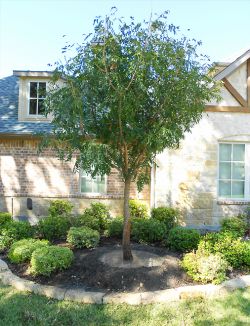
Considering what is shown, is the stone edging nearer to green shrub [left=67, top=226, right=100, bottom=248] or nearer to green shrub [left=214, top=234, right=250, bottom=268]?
green shrub [left=214, top=234, right=250, bottom=268]

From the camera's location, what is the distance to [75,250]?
23.7 feet

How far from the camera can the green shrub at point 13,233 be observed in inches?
296

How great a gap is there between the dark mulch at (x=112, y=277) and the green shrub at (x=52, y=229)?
6.03 feet

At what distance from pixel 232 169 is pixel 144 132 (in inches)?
232

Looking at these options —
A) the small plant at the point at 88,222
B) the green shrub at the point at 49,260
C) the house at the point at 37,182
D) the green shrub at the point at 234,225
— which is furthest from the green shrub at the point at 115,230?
the green shrub at the point at 234,225

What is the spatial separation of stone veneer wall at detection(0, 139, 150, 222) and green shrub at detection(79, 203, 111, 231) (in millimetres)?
801

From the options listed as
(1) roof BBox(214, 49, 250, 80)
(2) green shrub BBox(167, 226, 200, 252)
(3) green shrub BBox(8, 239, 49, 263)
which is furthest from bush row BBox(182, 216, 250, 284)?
(1) roof BBox(214, 49, 250, 80)

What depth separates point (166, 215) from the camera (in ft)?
32.2

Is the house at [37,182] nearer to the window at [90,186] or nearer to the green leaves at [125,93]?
the window at [90,186]

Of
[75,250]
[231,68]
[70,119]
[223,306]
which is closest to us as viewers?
[223,306]

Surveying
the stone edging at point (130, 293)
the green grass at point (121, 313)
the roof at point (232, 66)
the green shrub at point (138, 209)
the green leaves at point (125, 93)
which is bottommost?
the green grass at point (121, 313)

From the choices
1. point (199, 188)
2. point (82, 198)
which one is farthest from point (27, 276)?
point (199, 188)

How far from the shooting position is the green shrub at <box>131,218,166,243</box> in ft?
26.5

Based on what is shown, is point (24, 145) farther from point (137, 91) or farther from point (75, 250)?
point (137, 91)
